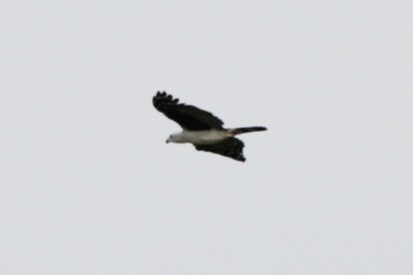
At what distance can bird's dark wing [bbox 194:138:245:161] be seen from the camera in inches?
1212

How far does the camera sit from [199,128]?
30.0 meters

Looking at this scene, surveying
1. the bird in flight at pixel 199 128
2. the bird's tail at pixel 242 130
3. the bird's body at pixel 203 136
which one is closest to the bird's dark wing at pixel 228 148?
the bird in flight at pixel 199 128

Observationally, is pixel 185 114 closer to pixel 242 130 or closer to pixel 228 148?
pixel 242 130

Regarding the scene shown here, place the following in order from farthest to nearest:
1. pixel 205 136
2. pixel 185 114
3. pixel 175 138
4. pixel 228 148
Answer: pixel 228 148
pixel 175 138
pixel 205 136
pixel 185 114

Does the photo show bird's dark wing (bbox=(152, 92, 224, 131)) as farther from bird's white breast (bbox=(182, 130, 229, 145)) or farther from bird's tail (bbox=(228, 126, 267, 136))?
bird's tail (bbox=(228, 126, 267, 136))

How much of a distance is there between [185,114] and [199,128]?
67 centimetres

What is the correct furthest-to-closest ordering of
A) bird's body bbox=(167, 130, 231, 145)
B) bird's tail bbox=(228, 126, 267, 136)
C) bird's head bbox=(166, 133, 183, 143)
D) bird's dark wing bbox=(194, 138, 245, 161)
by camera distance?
bird's dark wing bbox=(194, 138, 245, 161)
bird's head bbox=(166, 133, 183, 143)
bird's body bbox=(167, 130, 231, 145)
bird's tail bbox=(228, 126, 267, 136)

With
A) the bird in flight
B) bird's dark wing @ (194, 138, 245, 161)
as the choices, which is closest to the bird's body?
the bird in flight

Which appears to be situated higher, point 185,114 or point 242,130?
point 185,114

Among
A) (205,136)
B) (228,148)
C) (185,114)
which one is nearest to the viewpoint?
(185,114)

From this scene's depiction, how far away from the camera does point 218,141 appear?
30.2 metres

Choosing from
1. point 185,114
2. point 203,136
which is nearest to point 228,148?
point 203,136

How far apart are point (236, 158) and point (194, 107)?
9.54ft

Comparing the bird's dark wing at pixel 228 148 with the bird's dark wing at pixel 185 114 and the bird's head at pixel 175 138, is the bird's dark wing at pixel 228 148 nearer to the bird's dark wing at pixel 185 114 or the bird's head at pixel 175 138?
the bird's head at pixel 175 138
